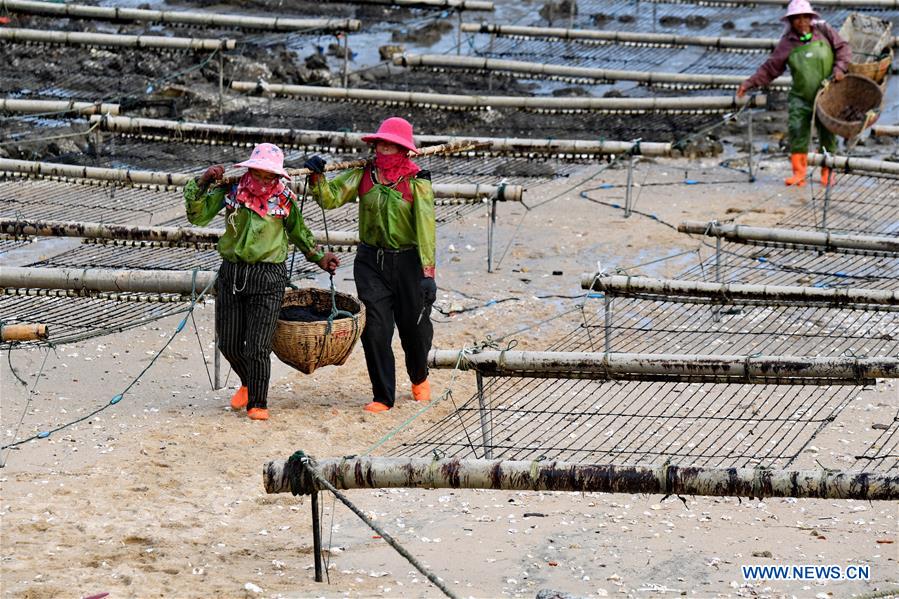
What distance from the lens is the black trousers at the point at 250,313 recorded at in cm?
803

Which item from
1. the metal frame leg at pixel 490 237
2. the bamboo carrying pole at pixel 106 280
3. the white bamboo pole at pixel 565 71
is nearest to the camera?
the bamboo carrying pole at pixel 106 280

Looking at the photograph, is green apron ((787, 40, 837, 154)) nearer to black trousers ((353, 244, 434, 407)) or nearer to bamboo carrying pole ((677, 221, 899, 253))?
bamboo carrying pole ((677, 221, 899, 253))

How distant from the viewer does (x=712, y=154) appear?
1454 cm

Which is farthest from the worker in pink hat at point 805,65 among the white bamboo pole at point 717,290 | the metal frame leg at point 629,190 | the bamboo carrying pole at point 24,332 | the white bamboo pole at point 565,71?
the bamboo carrying pole at point 24,332

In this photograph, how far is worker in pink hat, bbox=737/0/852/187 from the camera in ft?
42.6

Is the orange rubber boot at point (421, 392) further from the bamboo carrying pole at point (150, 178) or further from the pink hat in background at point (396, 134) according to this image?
the bamboo carrying pole at point (150, 178)

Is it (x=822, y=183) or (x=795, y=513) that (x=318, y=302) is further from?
(x=822, y=183)

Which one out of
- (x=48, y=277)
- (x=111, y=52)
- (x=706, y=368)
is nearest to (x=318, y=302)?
(x=48, y=277)

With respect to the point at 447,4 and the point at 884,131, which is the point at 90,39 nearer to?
the point at 447,4

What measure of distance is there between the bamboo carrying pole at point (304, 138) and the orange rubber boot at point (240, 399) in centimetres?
400

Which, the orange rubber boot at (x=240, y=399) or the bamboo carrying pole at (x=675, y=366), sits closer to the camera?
the bamboo carrying pole at (x=675, y=366)

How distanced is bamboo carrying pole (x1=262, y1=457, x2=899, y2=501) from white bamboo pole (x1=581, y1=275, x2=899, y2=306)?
3.23m

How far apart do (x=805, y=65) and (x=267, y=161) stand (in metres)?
6.66

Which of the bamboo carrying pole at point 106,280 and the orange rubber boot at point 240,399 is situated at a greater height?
the bamboo carrying pole at point 106,280
